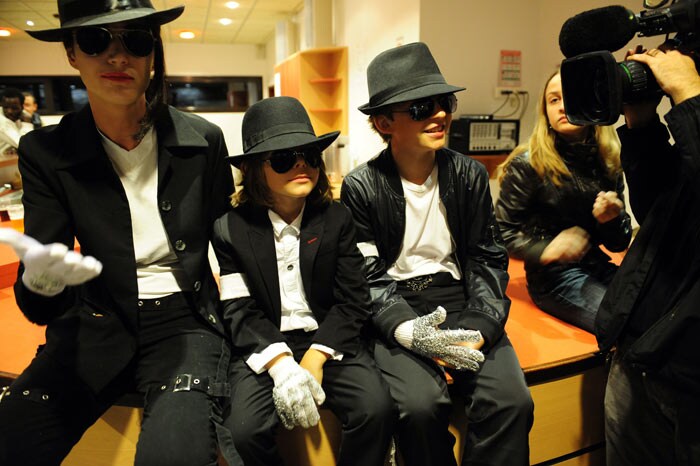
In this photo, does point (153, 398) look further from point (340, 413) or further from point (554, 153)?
point (554, 153)

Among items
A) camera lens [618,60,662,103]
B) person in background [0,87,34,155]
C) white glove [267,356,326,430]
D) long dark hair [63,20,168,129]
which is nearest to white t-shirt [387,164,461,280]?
white glove [267,356,326,430]

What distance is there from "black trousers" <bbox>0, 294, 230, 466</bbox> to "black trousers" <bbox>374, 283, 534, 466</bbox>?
50 cm

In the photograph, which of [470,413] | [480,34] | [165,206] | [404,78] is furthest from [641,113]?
[480,34]

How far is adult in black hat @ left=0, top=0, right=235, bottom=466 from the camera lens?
45.4 inches

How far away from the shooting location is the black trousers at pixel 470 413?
1.29m

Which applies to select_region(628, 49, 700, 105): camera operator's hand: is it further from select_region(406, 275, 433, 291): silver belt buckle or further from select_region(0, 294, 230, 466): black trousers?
select_region(0, 294, 230, 466): black trousers

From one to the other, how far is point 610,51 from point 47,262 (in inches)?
52.9

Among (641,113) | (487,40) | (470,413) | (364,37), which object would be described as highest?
(364,37)

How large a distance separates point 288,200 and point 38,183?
683mm

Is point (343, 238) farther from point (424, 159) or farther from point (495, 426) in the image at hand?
point (495, 426)

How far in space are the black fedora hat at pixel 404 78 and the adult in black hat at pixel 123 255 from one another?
1.86 ft

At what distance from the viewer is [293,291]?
1.47 metres

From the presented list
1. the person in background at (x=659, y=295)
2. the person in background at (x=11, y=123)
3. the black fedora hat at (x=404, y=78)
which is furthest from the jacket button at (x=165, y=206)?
the person in background at (x=11, y=123)

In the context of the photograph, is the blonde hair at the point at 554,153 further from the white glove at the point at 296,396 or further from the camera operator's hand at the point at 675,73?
the white glove at the point at 296,396
